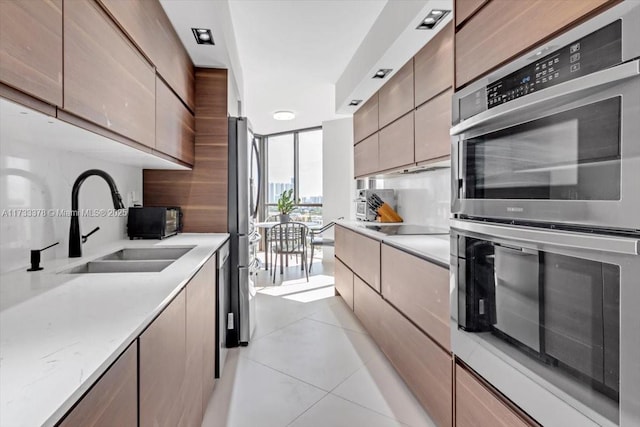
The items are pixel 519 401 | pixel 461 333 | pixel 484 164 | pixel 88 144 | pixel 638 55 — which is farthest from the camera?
pixel 88 144

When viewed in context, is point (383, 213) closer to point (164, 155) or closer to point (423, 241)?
point (423, 241)

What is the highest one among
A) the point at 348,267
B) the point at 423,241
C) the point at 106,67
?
the point at 106,67

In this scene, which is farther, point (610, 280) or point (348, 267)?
point (348, 267)

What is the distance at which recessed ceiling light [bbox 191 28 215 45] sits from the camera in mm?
2172

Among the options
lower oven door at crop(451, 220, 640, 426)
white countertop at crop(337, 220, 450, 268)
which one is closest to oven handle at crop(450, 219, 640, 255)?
lower oven door at crop(451, 220, 640, 426)

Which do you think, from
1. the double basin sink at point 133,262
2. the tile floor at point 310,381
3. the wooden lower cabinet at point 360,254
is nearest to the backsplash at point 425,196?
the wooden lower cabinet at point 360,254

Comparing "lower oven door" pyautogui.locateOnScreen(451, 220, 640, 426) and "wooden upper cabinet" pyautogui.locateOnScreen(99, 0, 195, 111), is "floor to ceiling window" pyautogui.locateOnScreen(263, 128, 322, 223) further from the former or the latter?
"lower oven door" pyautogui.locateOnScreen(451, 220, 640, 426)

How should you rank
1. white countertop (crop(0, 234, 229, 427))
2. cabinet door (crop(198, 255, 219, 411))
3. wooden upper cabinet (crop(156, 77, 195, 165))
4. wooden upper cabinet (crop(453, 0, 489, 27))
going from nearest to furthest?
white countertop (crop(0, 234, 229, 427)) < wooden upper cabinet (crop(453, 0, 489, 27)) < cabinet door (crop(198, 255, 219, 411)) < wooden upper cabinet (crop(156, 77, 195, 165))

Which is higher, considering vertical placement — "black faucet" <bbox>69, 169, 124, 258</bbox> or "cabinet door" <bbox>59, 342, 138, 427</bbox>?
"black faucet" <bbox>69, 169, 124, 258</bbox>

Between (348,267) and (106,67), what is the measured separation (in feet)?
9.18

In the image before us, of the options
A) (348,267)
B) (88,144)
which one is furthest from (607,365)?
(348,267)

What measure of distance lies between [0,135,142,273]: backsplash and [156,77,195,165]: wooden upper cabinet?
42 cm

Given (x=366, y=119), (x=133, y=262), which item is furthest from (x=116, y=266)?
(x=366, y=119)

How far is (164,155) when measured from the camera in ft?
6.61
